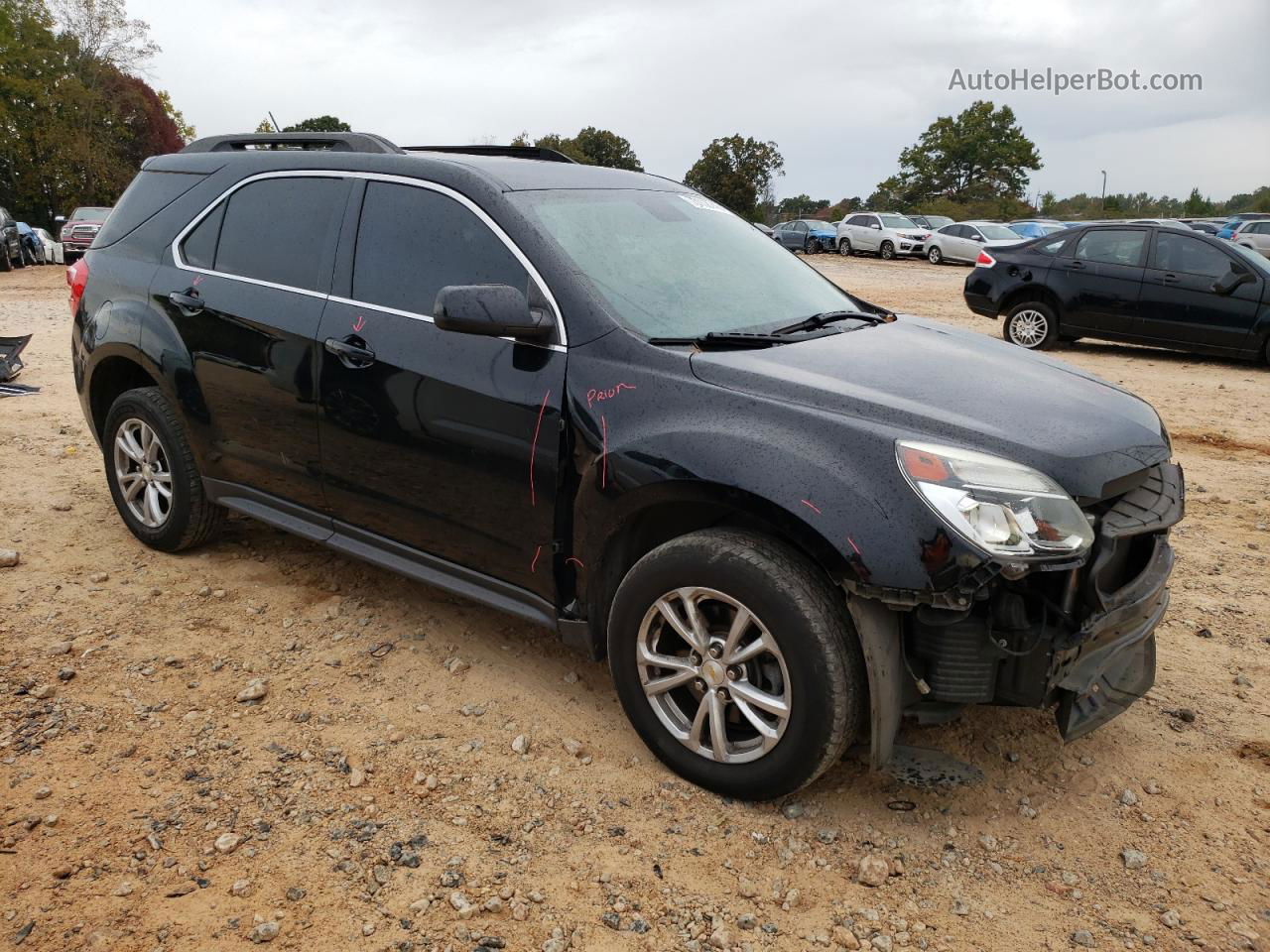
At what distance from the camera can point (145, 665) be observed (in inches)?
147

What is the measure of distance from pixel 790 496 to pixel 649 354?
69cm

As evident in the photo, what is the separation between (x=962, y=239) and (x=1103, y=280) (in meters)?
18.8

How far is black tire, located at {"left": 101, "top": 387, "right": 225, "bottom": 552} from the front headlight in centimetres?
325

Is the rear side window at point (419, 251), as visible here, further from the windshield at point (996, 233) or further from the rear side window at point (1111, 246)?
the windshield at point (996, 233)

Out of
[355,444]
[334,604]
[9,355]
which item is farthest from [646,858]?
[9,355]

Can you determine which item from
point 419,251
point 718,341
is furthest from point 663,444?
point 419,251

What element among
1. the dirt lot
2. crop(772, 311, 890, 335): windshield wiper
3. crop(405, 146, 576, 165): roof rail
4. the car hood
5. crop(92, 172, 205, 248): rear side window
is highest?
crop(405, 146, 576, 165): roof rail

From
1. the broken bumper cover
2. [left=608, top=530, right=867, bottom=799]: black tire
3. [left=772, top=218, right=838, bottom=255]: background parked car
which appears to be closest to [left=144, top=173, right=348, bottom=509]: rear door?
[left=608, top=530, right=867, bottom=799]: black tire

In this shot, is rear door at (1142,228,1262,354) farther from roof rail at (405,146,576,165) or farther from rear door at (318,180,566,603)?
rear door at (318,180,566,603)

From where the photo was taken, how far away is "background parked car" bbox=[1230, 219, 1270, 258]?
23042mm

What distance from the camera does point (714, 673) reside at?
2881mm

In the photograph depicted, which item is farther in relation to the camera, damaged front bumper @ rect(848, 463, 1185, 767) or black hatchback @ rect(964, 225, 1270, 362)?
black hatchback @ rect(964, 225, 1270, 362)

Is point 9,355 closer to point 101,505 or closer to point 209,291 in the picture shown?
point 101,505

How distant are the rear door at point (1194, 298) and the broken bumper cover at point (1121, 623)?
29.5 feet
